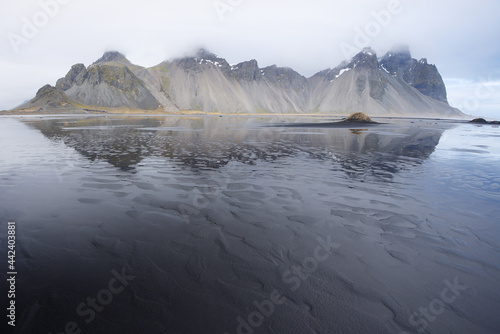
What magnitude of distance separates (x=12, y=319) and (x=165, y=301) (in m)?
2.84

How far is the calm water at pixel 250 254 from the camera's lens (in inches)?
196

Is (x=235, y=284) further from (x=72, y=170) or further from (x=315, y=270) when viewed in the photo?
(x=72, y=170)

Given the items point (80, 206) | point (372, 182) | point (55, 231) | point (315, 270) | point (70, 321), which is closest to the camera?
point (70, 321)

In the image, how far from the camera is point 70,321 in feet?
15.6

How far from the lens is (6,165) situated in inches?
667

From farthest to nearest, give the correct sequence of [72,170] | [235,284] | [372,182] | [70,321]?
[72,170], [372,182], [235,284], [70,321]

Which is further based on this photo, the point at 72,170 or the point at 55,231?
the point at 72,170

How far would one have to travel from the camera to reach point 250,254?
7.06 metres

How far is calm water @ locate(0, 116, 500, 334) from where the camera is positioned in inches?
196

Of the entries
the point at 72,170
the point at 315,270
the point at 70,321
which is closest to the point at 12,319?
the point at 70,321

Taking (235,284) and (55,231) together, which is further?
(55,231)

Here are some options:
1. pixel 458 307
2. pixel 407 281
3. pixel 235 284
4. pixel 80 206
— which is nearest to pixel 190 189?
pixel 80 206

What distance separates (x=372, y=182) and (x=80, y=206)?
14.8 metres

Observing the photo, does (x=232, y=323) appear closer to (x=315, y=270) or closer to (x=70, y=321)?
(x=315, y=270)
